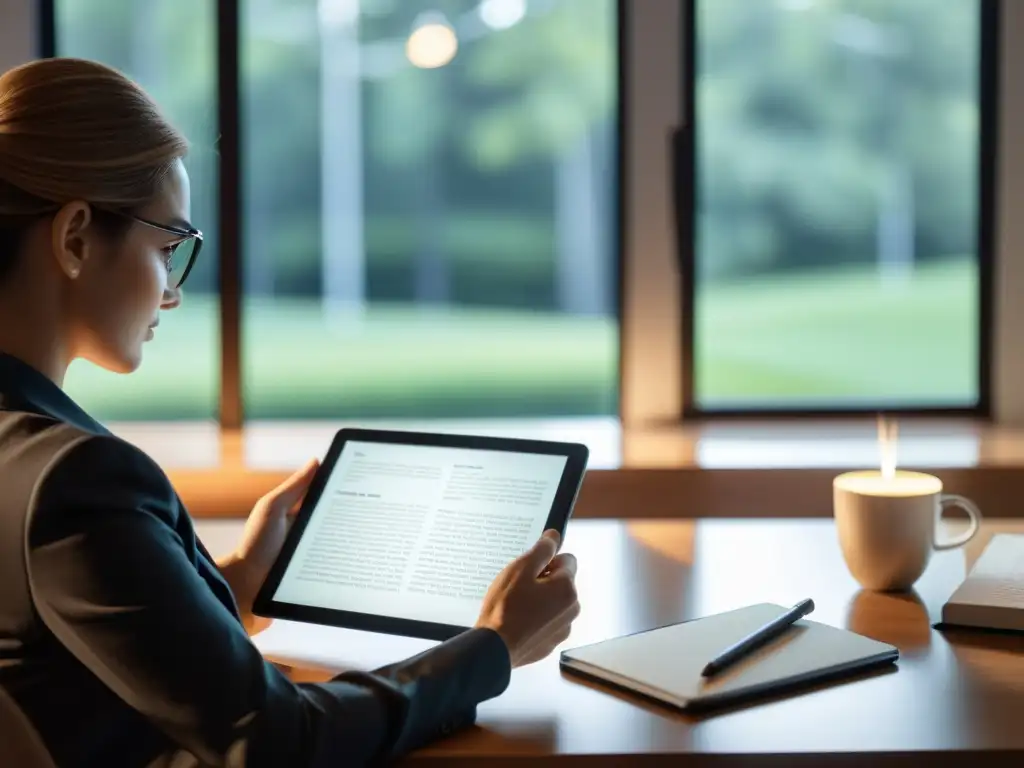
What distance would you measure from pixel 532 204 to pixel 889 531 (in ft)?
7.19

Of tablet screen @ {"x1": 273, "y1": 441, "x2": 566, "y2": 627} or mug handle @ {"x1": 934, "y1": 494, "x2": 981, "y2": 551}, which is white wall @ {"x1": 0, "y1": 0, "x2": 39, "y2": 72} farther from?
mug handle @ {"x1": 934, "y1": 494, "x2": 981, "y2": 551}

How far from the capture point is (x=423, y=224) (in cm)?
338

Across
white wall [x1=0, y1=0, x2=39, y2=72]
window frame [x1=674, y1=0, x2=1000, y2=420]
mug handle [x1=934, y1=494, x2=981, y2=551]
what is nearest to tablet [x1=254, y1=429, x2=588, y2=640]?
mug handle [x1=934, y1=494, x2=981, y2=551]

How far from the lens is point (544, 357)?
134 inches

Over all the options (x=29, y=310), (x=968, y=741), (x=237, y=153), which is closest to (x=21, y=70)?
(x=29, y=310)

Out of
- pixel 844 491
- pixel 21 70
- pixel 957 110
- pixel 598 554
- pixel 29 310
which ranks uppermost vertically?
pixel 957 110

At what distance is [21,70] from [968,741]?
2.79 feet

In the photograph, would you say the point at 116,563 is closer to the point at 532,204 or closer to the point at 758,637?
the point at 758,637

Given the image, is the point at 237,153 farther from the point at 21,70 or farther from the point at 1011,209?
the point at 21,70

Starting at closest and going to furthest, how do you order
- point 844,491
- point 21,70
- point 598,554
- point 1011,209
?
point 21,70 < point 844,491 < point 598,554 < point 1011,209

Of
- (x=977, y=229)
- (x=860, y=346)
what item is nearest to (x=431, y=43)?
(x=860, y=346)

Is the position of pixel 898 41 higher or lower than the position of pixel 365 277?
higher

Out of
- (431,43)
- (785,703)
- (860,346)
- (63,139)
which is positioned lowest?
(785,703)

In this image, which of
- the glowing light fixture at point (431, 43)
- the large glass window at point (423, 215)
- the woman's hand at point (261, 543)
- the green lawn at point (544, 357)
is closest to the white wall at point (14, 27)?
the large glass window at point (423, 215)
